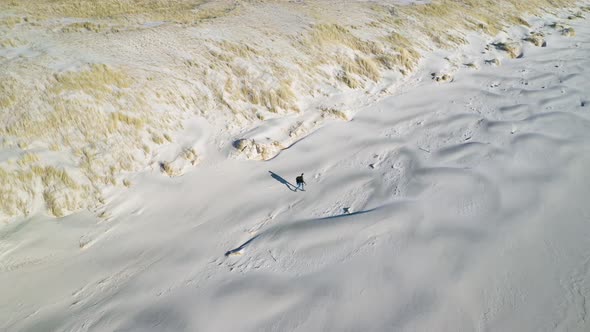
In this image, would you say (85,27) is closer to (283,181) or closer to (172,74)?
(172,74)

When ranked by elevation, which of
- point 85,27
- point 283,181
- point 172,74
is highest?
point 85,27

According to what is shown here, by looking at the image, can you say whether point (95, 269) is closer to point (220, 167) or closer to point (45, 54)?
point (220, 167)

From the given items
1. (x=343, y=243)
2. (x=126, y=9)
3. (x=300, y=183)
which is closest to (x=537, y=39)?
(x=300, y=183)

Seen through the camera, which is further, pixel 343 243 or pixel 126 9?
pixel 126 9

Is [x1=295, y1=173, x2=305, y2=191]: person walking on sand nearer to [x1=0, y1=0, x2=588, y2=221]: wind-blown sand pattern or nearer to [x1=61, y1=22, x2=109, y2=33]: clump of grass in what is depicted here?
[x1=0, y1=0, x2=588, y2=221]: wind-blown sand pattern

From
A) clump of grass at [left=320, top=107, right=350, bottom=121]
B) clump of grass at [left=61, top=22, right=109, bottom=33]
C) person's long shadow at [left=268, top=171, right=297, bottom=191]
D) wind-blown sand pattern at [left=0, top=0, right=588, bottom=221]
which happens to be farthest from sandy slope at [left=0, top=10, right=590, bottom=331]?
clump of grass at [left=61, top=22, right=109, bottom=33]

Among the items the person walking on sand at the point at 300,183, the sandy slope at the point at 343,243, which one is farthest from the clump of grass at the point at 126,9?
the person walking on sand at the point at 300,183

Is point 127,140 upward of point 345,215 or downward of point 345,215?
upward

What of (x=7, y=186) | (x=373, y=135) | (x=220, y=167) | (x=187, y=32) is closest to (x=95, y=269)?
(x=7, y=186)
